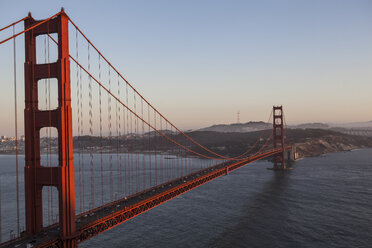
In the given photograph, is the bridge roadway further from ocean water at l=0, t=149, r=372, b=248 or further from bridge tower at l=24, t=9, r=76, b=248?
ocean water at l=0, t=149, r=372, b=248

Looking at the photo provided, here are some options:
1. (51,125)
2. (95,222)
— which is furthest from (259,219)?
(51,125)

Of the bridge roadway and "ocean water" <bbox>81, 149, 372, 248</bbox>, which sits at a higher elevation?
the bridge roadway

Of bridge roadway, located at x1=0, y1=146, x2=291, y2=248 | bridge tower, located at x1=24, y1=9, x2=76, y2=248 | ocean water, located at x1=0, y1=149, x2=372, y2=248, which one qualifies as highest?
bridge tower, located at x1=24, y1=9, x2=76, y2=248

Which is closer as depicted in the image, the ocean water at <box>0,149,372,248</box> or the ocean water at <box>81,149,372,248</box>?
the ocean water at <box>81,149,372,248</box>

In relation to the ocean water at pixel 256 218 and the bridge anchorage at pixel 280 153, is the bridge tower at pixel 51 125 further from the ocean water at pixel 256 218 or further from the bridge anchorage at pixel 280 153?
the bridge anchorage at pixel 280 153

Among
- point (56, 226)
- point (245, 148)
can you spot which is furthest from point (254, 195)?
point (245, 148)

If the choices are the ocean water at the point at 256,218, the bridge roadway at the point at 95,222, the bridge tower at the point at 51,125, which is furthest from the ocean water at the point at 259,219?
the bridge tower at the point at 51,125

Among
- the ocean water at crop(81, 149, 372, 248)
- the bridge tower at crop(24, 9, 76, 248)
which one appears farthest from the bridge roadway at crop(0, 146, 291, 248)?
the ocean water at crop(81, 149, 372, 248)
